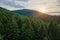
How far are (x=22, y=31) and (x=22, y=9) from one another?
1.59ft

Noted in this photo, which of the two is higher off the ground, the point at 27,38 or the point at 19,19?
the point at 19,19

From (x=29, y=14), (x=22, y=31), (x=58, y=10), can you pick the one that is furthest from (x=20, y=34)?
(x=58, y=10)

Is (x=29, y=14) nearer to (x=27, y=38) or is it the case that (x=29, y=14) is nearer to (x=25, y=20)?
(x=25, y=20)

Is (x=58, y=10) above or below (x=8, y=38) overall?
above

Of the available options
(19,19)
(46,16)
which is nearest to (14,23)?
(19,19)

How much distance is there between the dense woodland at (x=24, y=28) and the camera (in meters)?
5.61

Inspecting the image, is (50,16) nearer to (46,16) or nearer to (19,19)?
(46,16)

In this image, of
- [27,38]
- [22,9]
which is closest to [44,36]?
[27,38]

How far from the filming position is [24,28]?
5762 millimetres

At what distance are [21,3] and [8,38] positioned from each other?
81cm

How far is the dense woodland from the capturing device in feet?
18.4

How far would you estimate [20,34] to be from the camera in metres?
5.73

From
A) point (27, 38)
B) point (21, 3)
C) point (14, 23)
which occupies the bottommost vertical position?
point (27, 38)

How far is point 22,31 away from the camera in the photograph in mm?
5750
